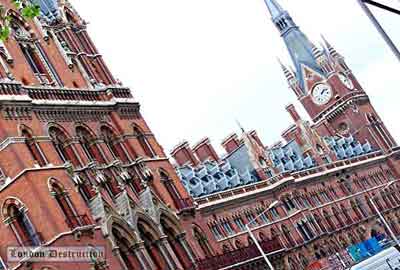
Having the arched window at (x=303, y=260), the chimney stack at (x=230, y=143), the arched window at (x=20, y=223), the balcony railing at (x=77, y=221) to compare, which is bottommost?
the arched window at (x=303, y=260)

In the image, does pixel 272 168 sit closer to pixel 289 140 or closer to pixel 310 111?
pixel 289 140

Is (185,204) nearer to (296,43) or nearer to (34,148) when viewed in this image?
(34,148)

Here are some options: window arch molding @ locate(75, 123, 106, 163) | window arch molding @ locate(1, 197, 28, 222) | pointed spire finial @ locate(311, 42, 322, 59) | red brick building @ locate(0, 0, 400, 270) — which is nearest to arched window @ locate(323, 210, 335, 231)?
red brick building @ locate(0, 0, 400, 270)

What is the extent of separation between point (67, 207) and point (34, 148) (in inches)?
127

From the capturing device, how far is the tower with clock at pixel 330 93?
10244cm

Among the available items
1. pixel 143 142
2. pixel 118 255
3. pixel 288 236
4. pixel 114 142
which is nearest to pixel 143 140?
pixel 143 142

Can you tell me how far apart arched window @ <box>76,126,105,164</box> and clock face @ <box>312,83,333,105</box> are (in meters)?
65.2

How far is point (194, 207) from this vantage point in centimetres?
4716

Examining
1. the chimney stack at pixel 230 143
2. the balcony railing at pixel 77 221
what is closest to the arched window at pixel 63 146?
the balcony railing at pixel 77 221

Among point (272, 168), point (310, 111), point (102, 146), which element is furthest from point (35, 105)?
point (310, 111)

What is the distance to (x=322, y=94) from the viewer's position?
10606 cm

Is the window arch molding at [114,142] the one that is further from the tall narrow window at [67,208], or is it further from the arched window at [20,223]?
the arched window at [20,223]

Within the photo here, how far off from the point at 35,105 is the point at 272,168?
1504 inches

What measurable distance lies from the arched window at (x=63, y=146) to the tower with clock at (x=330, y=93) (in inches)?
2555
